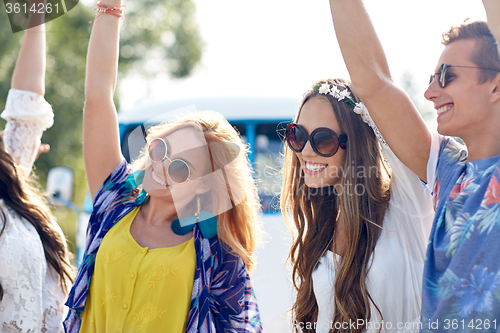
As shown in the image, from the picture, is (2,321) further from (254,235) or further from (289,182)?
(289,182)

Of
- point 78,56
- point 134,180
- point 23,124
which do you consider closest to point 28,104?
point 23,124

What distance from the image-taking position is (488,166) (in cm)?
154

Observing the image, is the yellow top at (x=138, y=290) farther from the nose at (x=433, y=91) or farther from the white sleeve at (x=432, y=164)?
the nose at (x=433, y=91)

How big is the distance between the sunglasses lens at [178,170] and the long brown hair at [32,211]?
730mm

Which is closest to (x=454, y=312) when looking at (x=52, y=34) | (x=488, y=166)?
(x=488, y=166)

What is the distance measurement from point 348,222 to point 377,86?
647mm

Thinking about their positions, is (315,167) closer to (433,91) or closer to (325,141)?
(325,141)

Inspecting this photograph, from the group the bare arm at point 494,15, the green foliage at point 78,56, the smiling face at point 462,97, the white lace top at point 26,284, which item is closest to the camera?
the bare arm at point 494,15

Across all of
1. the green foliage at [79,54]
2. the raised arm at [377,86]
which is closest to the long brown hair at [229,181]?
the raised arm at [377,86]

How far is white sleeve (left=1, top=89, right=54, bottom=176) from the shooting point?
8.08 feet

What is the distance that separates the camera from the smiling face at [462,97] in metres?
1.58

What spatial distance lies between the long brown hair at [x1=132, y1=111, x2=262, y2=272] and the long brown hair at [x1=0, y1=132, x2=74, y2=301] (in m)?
0.56

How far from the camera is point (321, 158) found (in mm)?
2008

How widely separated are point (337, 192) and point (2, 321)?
5.50ft
